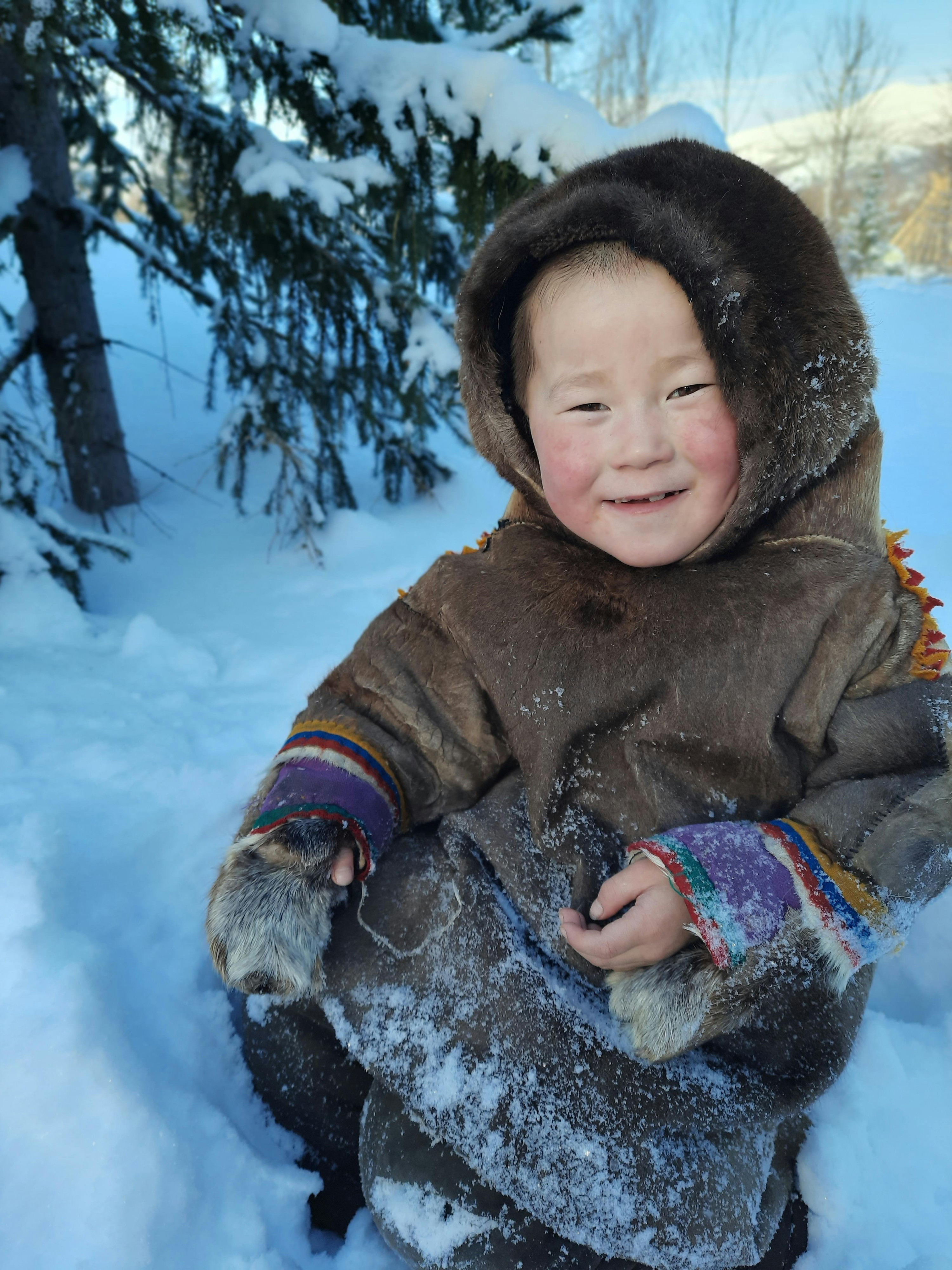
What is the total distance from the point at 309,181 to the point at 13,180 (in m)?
1.09

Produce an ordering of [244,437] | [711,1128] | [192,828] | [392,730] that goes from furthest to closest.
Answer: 1. [244,437]
2. [192,828]
3. [392,730]
4. [711,1128]

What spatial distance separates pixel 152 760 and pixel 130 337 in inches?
213

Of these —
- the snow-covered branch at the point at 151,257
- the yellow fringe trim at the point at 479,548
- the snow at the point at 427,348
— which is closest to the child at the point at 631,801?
the yellow fringe trim at the point at 479,548

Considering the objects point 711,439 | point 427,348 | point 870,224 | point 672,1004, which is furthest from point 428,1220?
point 870,224

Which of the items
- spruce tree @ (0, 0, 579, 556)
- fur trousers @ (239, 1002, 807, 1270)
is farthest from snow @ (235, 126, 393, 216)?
fur trousers @ (239, 1002, 807, 1270)

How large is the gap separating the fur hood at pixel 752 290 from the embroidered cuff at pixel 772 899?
48 centimetres

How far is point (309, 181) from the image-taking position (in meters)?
2.79

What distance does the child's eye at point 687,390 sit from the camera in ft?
3.95

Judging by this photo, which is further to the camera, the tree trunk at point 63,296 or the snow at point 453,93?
the tree trunk at point 63,296

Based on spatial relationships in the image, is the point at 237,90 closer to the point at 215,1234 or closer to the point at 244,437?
the point at 244,437

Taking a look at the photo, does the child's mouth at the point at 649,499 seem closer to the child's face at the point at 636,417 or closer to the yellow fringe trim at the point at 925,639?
the child's face at the point at 636,417

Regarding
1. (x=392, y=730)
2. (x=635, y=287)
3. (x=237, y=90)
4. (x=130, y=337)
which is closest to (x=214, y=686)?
(x=392, y=730)

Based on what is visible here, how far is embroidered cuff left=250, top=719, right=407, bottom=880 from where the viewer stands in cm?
128

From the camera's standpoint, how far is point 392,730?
4.67 ft
